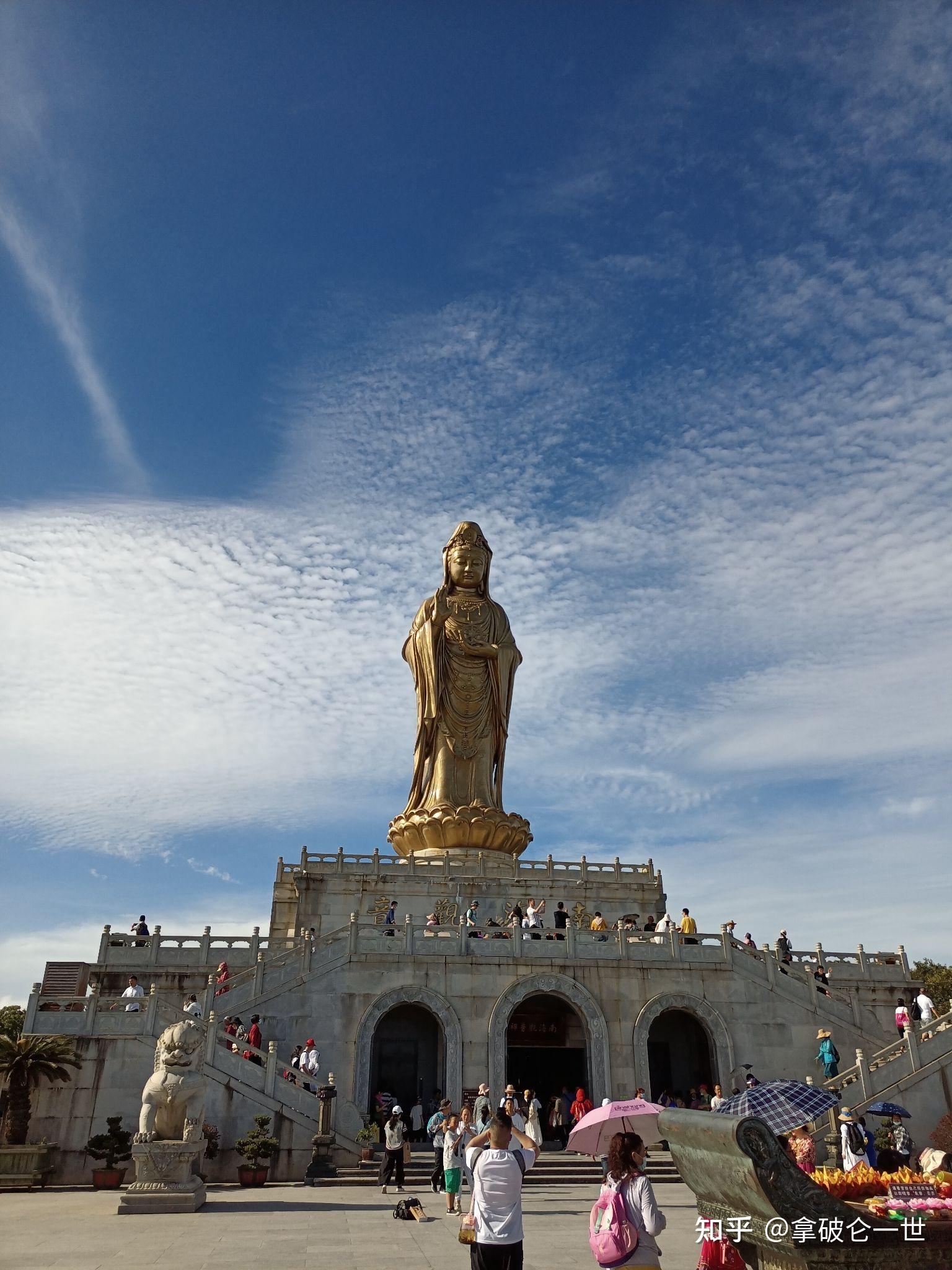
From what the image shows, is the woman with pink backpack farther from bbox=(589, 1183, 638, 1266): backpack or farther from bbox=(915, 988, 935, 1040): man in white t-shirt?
bbox=(915, 988, 935, 1040): man in white t-shirt

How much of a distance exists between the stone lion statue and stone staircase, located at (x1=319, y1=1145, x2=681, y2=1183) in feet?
14.2

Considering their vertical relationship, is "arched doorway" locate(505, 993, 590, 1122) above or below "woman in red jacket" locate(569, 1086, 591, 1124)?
above

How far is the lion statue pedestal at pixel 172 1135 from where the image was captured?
528 inches

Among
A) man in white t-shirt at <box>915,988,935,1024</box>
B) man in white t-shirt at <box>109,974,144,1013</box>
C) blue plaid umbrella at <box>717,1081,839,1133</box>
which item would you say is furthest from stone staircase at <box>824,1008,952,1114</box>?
man in white t-shirt at <box>109,974,144,1013</box>

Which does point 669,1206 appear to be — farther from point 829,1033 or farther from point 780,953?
point 780,953

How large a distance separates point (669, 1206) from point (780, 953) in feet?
36.7

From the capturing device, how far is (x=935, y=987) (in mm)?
46000

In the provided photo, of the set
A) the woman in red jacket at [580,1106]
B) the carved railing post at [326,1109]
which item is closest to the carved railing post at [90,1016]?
the carved railing post at [326,1109]

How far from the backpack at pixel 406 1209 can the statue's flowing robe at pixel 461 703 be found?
21181mm

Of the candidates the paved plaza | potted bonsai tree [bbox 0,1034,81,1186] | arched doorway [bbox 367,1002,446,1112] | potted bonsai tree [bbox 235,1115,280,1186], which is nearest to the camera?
the paved plaza

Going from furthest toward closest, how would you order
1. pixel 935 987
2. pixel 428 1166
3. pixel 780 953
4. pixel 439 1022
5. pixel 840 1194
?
1. pixel 935 987
2. pixel 780 953
3. pixel 439 1022
4. pixel 428 1166
5. pixel 840 1194

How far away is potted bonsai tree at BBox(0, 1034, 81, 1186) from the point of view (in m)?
17.9

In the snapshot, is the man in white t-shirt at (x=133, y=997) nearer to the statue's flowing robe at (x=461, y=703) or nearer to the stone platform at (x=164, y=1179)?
the stone platform at (x=164, y=1179)

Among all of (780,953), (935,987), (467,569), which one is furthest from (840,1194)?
(935,987)
